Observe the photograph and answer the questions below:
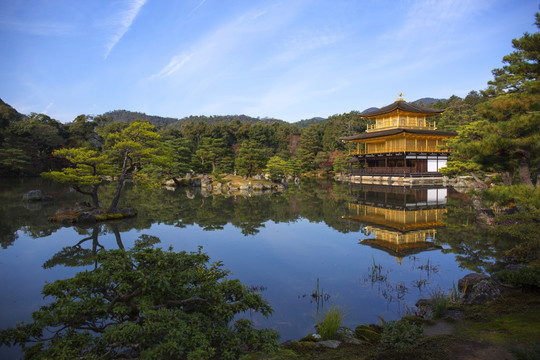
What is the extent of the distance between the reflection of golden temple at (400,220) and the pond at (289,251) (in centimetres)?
4

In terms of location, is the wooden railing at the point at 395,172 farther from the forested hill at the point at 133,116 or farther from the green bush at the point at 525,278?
the forested hill at the point at 133,116

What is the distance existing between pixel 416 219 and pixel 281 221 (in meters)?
5.69

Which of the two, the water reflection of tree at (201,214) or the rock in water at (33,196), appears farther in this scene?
the rock in water at (33,196)

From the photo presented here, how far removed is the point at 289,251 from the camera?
9.14m

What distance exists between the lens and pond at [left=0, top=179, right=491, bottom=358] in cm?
570

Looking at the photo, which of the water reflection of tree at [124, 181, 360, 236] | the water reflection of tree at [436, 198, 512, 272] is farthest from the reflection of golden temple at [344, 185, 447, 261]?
the water reflection of tree at [124, 181, 360, 236]

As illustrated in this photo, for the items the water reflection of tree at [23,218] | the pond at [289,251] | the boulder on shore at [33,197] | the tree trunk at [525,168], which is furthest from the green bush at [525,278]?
the boulder on shore at [33,197]

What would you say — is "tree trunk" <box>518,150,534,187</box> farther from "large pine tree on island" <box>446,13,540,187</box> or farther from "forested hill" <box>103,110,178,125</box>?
"forested hill" <box>103,110,178,125</box>

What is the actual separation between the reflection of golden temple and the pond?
0.04 meters

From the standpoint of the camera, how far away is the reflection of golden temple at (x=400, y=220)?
9.63 m

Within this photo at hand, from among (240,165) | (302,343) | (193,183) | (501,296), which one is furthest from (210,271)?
(193,183)

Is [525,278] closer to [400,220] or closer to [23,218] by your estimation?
[400,220]

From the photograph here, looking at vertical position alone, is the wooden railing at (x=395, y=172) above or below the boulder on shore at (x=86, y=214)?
above

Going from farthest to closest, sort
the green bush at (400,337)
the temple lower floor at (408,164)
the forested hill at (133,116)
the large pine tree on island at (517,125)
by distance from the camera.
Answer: the forested hill at (133,116) → the temple lower floor at (408,164) → the large pine tree on island at (517,125) → the green bush at (400,337)
